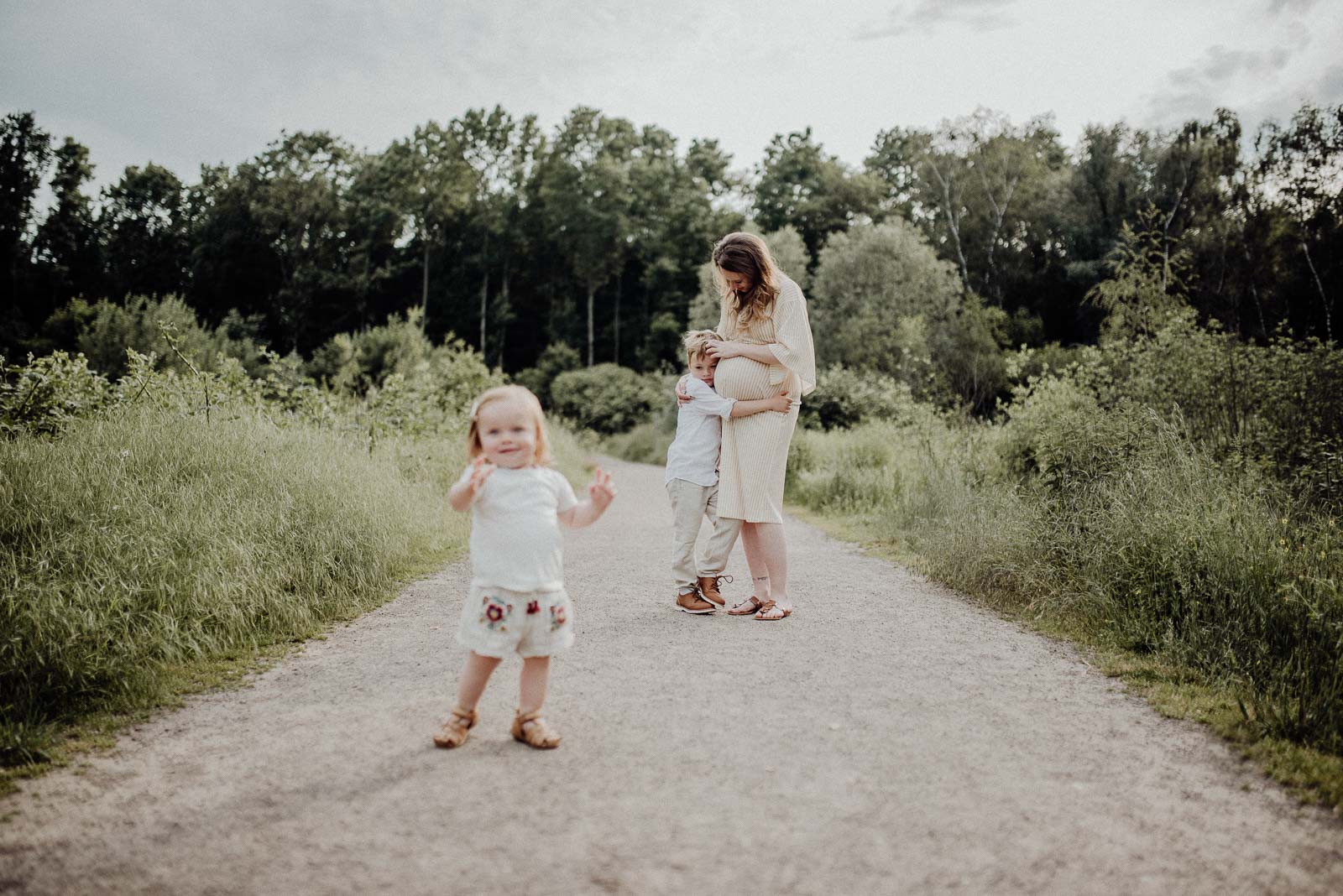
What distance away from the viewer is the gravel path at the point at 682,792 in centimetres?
243

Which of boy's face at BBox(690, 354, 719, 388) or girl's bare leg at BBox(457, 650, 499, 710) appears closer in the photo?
girl's bare leg at BBox(457, 650, 499, 710)

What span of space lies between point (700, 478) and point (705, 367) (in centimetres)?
76

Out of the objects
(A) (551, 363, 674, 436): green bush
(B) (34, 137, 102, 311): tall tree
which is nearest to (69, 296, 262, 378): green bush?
(B) (34, 137, 102, 311): tall tree

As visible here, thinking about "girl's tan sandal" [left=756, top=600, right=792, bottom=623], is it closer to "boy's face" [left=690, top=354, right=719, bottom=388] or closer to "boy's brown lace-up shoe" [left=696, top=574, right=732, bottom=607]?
"boy's brown lace-up shoe" [left=696, top=574, right=732, bottom=607]

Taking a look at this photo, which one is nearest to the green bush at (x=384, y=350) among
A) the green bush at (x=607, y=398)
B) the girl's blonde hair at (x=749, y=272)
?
the green bush at (x=607, y=398)

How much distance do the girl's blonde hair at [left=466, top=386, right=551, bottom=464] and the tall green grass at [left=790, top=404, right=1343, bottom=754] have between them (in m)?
3.21

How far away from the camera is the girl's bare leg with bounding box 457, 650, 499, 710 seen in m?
3.41

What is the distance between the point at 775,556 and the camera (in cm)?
573

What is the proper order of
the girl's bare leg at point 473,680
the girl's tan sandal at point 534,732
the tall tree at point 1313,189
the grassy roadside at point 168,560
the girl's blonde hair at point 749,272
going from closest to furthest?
the girl's tan sandal at point 534,732 < the girl's bare leg at point 473,680 < the grassy roadside at point 168,560 < the girl's blonde hair at point 749,272 < the tall tree at point 1313,189

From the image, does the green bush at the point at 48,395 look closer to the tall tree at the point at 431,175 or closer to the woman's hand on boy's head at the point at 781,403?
the woman's hand on boy's head at the point at 781,403

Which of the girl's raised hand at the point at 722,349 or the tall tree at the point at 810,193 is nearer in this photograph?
the girl's raised hand at the point at 722,349

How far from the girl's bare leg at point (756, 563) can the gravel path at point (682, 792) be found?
1.08 metres

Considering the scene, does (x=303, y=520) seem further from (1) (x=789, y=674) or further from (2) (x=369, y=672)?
(1) (x=789, y=674)

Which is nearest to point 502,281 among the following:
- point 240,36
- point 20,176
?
point 20,176
